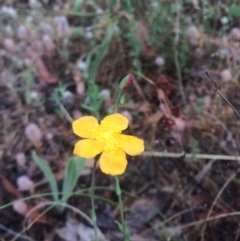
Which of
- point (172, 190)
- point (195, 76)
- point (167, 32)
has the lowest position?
point (172, 190)

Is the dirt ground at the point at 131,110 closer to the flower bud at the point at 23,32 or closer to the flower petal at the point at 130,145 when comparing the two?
the flower bud at the point at 23,32

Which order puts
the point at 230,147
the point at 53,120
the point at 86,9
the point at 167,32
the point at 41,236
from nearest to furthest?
the point at 41,236
the point at 230,147
the point at 53,120
the point at 167,32
the point at 86,9

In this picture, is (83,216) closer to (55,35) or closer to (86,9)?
(55,35)

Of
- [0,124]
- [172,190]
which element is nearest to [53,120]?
[0,124]

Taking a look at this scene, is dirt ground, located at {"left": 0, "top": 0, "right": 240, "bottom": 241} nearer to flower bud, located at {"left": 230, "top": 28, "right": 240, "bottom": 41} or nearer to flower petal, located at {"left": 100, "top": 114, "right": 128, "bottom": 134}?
flower bud, located at {"left": 230, "top": 28, "right": 240, "bottom": 41}

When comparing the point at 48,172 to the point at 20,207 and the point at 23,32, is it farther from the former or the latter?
the point at 23,32

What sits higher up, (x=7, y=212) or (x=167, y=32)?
(x=167, y=32)

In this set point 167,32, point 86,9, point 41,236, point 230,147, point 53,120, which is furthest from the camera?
point 86,9

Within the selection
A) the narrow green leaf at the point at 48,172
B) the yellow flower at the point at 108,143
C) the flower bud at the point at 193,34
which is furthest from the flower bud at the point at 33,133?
the flower bud at the point at 193,34
